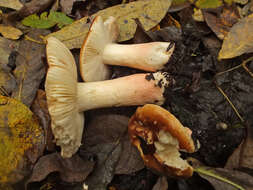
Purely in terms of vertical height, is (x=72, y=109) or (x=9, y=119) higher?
(x=72, y=109)

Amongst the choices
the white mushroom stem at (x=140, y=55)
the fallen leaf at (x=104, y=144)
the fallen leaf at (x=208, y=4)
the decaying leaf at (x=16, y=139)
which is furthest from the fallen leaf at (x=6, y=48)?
the fallen leaf at (x=208, y=4)

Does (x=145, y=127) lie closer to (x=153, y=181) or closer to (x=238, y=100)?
(x=153, y=181)

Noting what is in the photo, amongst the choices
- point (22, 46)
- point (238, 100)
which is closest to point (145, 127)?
point (238, 100)

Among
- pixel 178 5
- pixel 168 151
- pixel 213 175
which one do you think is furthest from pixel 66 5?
pixel 213 175

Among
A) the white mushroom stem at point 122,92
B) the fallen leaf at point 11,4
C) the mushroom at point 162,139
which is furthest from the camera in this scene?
the fallen leaf at point 11,4

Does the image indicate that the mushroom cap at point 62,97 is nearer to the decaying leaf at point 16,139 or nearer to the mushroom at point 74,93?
the mushroom at point 74,93

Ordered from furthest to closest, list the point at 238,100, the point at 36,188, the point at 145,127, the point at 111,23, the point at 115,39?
the point at 115,39 < the point at 111,23 < the point at 238,100 < the point at 36,188 < the point at 145,127
